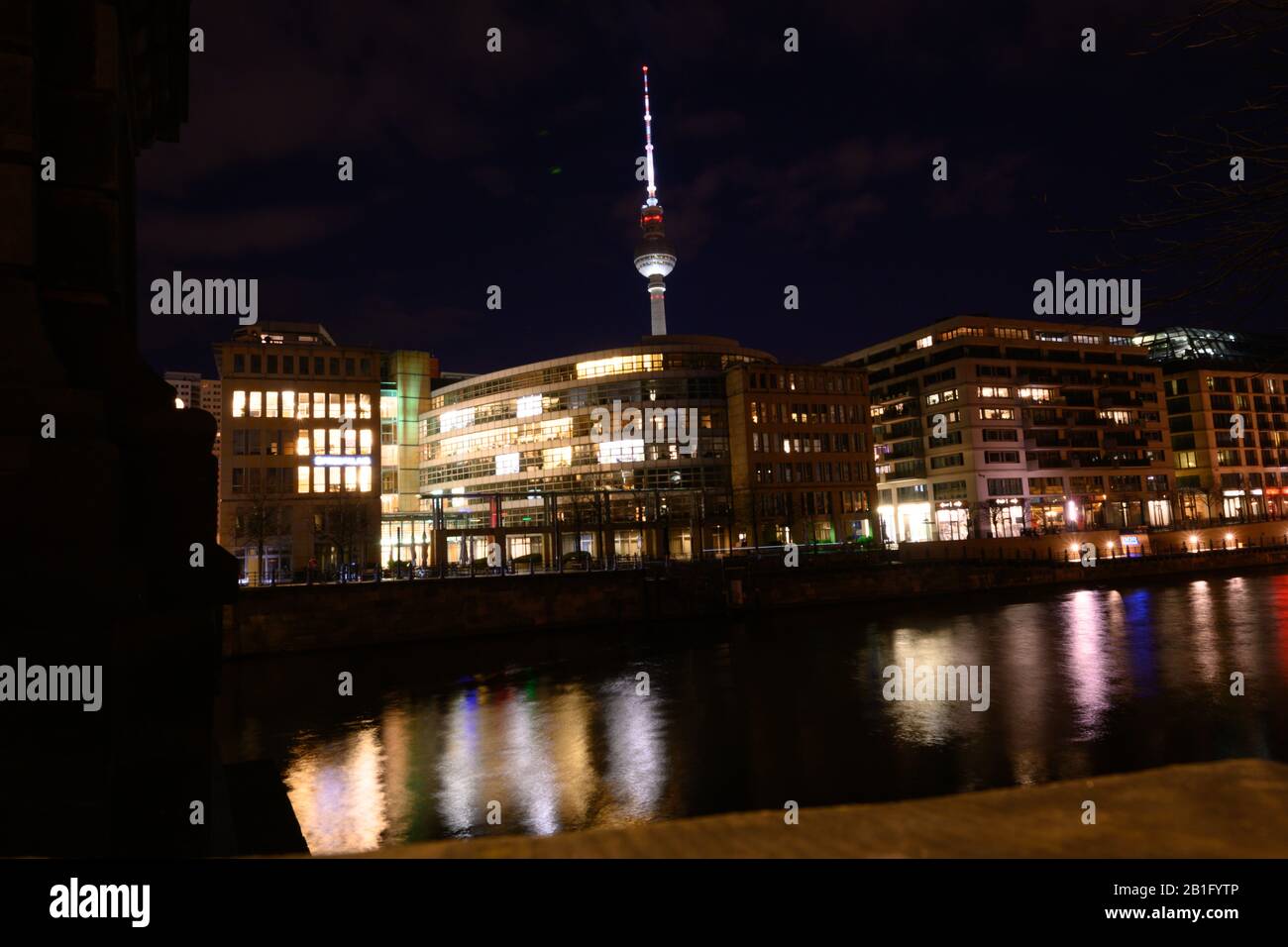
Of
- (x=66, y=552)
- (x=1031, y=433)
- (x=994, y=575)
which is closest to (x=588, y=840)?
(x=66, y=552)

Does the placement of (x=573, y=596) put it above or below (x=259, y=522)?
below

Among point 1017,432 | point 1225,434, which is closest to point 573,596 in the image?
point 1017,432

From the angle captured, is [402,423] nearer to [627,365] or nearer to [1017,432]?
[627,365]

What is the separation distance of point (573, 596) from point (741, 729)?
98.9ft

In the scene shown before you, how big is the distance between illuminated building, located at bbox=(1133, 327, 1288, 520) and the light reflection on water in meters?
105

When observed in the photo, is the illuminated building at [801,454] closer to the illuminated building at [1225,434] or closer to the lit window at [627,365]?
the lit window at [627,365]

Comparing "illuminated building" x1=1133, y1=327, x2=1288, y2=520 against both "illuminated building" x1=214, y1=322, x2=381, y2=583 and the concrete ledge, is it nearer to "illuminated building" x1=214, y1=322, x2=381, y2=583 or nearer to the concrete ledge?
"illuminated building" x1=214, y1=322, x2=381, y2=583

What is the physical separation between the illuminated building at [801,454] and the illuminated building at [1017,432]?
20.1 metres

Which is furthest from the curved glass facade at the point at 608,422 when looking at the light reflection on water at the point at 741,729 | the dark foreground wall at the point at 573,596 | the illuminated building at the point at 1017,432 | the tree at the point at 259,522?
the light reflection on water at the point at 741,729

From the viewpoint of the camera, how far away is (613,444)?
9331 cm

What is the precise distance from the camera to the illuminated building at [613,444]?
9050 cm

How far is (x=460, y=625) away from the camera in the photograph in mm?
49281

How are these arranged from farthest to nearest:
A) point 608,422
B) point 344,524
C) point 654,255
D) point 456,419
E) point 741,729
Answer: point 654,255
point 456,419
point 608,422
point 344,524
point 741,729
